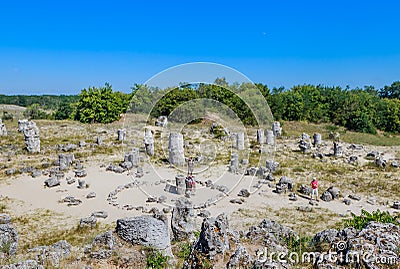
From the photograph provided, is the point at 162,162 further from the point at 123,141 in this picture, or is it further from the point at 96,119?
the point at 96,119

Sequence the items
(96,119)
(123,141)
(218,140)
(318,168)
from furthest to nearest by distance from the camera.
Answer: (96,119) < (218,140) < (123,141) < (318,168)

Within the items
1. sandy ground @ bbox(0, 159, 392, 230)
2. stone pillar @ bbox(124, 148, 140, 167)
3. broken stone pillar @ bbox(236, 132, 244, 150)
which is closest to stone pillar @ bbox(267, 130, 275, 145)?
broken stone pillar @ bbox(236, 132, 244, 150)

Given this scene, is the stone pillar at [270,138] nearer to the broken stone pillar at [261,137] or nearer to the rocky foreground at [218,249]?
the broken stone pillar at [261,137]

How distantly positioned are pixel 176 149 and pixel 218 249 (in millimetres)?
14451

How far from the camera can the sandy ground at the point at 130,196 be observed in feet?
43.2

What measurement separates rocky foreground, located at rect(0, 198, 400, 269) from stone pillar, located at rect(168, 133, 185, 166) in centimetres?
1057

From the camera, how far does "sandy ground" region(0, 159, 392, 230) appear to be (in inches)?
519

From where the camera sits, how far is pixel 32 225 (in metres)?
11.5

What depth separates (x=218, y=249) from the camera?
232 inches

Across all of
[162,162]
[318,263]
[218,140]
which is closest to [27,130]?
[162,162]

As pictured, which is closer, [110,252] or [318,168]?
[110,252]

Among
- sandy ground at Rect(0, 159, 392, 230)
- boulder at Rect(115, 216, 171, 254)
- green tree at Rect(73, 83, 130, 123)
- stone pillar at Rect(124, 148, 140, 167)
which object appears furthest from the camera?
green tree at Rect(73, 83, 130, 123)

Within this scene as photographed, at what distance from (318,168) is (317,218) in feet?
27.4

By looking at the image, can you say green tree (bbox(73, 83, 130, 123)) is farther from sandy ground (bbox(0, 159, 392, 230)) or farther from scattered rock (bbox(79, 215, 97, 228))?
scattered rock (bbox(79, 215, 97, 228))
